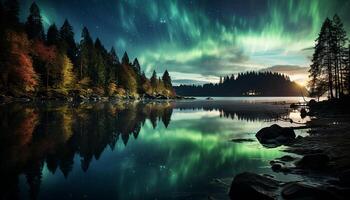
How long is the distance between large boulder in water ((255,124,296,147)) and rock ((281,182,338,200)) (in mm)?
9717

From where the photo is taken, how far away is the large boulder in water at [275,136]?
58.0 ft

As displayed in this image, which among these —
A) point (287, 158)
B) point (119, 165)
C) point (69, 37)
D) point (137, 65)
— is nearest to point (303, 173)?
point (287, 158)

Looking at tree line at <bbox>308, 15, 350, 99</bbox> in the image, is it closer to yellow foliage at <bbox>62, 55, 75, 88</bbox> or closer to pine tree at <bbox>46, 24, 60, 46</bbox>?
yellow foliage at <bbox>62, 55, 75, 88</bbox>

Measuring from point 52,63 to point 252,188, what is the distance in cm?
7190

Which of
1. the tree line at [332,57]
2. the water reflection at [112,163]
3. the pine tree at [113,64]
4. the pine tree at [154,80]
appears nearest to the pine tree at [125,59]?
the pine tree at [113,64]

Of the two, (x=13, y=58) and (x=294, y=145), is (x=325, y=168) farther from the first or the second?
(x=13, y=58)

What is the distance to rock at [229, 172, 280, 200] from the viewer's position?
776cm

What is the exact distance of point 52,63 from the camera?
69.6 metres

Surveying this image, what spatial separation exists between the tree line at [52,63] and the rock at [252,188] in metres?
52.3

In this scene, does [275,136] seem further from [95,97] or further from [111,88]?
[111,88]

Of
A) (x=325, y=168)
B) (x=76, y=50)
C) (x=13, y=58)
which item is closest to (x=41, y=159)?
(x=325, y=168)

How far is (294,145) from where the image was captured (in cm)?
1634

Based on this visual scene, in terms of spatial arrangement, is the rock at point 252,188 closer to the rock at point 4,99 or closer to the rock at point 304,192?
the rock at point 304,192

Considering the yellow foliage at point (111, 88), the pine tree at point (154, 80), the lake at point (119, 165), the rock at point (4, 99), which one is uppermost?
the pine tree at point (154, 80)
